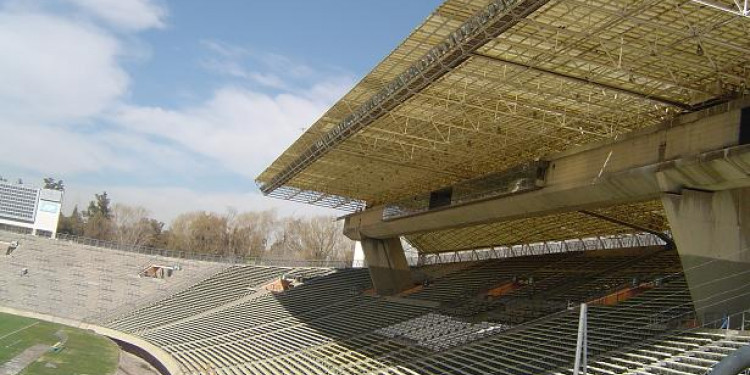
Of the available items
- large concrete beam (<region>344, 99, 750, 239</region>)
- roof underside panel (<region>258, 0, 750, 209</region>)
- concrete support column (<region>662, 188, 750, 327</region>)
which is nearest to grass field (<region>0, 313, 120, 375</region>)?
roof underside panel (<region>258, 0, 750, 209</region>)

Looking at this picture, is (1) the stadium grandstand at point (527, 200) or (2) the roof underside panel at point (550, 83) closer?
(2) the roof underside panel at point (550, 83)

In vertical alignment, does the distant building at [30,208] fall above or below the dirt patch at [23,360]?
above

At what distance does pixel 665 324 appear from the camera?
1622cm

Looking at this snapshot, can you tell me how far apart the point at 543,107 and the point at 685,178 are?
4.99 meters

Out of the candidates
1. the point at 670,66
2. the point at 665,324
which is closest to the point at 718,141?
the point at 670,66

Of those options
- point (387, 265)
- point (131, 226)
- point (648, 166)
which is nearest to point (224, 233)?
point (131, 226)

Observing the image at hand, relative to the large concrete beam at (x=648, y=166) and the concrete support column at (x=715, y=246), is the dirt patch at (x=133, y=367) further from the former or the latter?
the concrete support column at (x=715, y=246)

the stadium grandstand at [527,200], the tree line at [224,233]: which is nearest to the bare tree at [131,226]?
the tree line at [224,233]

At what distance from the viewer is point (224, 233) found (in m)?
95.6

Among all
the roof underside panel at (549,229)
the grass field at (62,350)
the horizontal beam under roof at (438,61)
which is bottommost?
the grass field at (62,350)

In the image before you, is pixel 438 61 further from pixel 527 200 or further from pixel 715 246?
pixel 715 246

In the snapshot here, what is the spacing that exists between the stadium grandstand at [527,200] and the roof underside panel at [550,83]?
67 millimetres

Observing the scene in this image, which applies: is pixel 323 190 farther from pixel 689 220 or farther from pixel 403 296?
pixel 689 220

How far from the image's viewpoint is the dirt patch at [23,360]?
23.2 metres
